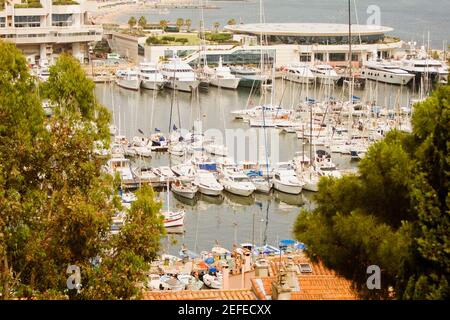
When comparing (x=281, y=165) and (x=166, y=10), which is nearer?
(x=281, y=165)

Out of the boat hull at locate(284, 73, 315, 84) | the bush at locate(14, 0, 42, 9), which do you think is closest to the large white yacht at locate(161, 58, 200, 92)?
the boat hull at locate(284, 73, 315, 84)

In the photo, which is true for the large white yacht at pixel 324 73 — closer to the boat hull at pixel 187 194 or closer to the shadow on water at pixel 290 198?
the shadow on water at pixel 290 198

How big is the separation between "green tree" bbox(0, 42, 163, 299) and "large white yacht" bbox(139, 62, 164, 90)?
104 ft

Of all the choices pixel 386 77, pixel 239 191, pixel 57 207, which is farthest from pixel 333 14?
pixel 57 207

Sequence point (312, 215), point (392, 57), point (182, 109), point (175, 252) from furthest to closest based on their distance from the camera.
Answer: point (392, 57)
point (182, 109)
point (175, 252)
point (312, 215)

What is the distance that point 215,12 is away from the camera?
97.2m

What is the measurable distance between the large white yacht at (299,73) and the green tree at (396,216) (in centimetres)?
3374

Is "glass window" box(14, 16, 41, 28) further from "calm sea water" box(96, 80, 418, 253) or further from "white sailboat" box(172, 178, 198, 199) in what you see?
"white sailboat" box(172, 178, 198, 199)

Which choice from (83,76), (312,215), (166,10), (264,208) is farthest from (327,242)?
(166,10)

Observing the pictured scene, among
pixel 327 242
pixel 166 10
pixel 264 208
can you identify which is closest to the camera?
pixel 327 242

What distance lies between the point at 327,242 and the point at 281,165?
1732cm

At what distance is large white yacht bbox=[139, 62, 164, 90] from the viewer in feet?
131

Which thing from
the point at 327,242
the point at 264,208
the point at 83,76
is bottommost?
the point at 264,208

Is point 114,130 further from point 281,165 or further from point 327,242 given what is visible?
point 327,242
